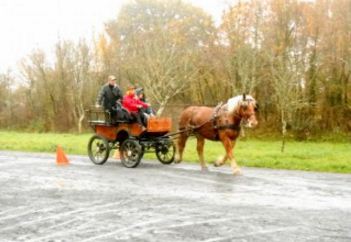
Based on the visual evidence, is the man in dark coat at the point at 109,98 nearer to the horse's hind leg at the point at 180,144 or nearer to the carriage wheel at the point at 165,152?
the carriage wheel at the point at 165,152

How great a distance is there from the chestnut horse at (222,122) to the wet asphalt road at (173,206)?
0.93 m

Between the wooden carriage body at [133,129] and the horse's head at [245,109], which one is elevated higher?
the horse's head at [245,109]

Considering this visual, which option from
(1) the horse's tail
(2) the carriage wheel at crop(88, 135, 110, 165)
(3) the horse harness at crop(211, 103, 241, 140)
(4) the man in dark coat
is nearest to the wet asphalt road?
(3) the horse harness at crop(211, 103, 241, 140)

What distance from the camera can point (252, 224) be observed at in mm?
7012

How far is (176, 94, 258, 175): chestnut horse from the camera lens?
12.8m

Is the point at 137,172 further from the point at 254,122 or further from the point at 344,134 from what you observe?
the point at 344,134

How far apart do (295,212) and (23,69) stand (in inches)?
1744

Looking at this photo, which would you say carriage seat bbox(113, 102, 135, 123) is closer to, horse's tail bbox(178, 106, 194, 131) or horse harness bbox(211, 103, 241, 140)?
horse's tail bbox(178, 106, 194, 131)

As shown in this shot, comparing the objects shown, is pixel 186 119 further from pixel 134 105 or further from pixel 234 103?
pixel 234 103

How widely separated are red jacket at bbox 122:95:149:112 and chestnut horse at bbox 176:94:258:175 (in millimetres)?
1387

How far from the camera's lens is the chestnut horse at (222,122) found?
12844mm

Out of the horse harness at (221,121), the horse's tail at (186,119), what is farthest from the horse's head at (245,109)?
the horse's tail at (186,119)

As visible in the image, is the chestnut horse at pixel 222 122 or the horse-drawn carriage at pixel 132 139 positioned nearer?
the chestnut horse at pixel 222 122

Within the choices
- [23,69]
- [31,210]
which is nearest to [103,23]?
[23,69]
